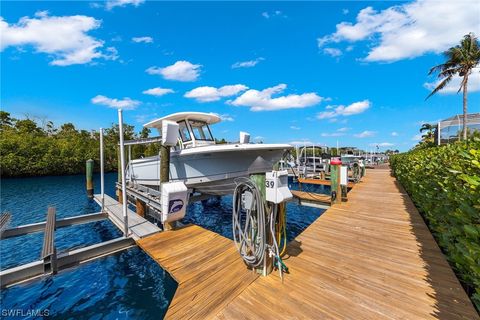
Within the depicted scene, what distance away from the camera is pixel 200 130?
8188mm

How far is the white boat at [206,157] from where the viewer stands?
6.59 meters

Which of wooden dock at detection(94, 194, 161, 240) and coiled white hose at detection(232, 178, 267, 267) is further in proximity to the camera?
wooden dock at detection(94, 194, 161, 240)

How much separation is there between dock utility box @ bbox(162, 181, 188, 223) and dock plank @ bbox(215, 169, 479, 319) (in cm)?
282

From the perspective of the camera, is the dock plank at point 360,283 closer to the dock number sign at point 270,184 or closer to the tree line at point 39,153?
the dock number sign at point 270,184

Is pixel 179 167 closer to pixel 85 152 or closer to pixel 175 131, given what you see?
pixel 175 131

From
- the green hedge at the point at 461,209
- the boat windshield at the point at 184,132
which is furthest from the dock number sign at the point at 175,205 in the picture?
the green hedge at the point at 461,209

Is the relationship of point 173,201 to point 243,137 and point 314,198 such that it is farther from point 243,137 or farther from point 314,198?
point 314,198

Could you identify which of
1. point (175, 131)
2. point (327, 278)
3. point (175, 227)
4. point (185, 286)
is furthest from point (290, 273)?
point (175, 131)

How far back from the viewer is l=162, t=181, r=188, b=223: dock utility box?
194 inches

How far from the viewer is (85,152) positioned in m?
37.2

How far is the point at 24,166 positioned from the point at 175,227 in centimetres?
3897

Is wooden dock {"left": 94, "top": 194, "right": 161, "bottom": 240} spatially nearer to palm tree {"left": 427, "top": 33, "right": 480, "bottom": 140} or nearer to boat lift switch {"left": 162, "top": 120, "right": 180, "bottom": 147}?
boat lift switch {"left": 162, "top": 120, "right": 180, "bottom": 147}

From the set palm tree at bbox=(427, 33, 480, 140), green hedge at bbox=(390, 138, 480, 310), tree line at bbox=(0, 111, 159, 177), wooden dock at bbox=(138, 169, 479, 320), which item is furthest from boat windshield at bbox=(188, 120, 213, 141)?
palm tree at bbox=(427, 33, 480, 140)

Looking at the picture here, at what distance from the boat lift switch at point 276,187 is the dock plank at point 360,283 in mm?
1134
